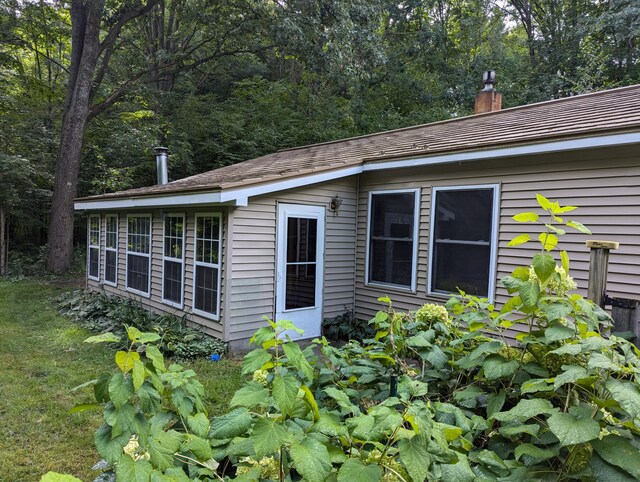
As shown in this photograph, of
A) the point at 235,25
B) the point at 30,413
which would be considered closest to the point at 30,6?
the point at 235,25

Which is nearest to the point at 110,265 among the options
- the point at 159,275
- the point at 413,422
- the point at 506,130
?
the point at 159,275

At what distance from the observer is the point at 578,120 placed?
Result: 5012mm

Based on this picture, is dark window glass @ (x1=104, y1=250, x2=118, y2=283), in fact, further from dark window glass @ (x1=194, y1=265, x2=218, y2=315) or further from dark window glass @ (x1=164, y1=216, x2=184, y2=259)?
dark window glass @ (x1=194, y1=265, x2=218, y2=315)

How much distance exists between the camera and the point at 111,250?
9617 millimetres

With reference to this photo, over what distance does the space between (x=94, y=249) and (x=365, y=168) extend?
7.75 m

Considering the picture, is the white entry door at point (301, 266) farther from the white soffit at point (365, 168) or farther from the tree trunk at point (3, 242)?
the tree trunk at point (3, 242)

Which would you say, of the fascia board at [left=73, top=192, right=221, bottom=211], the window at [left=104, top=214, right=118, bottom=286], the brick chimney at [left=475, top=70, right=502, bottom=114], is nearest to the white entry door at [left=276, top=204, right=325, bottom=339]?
the fascia board at [left=73, top=192, right=221, bottom=211]

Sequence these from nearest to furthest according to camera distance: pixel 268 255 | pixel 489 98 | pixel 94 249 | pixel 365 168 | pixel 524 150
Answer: pixel 524 150, pixel 268 255, pixel 365 168, pixel 489 98, pixel 94 249

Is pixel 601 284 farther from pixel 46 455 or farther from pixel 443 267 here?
pixel 46 455

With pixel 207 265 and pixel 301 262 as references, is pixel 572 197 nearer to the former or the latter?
pixel 301 262

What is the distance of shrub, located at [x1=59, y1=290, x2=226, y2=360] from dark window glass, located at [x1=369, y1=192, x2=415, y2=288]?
2847 millimetres

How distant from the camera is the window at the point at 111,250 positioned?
9422mm

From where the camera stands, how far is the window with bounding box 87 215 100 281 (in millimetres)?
10266

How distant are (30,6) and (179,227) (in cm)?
1130
